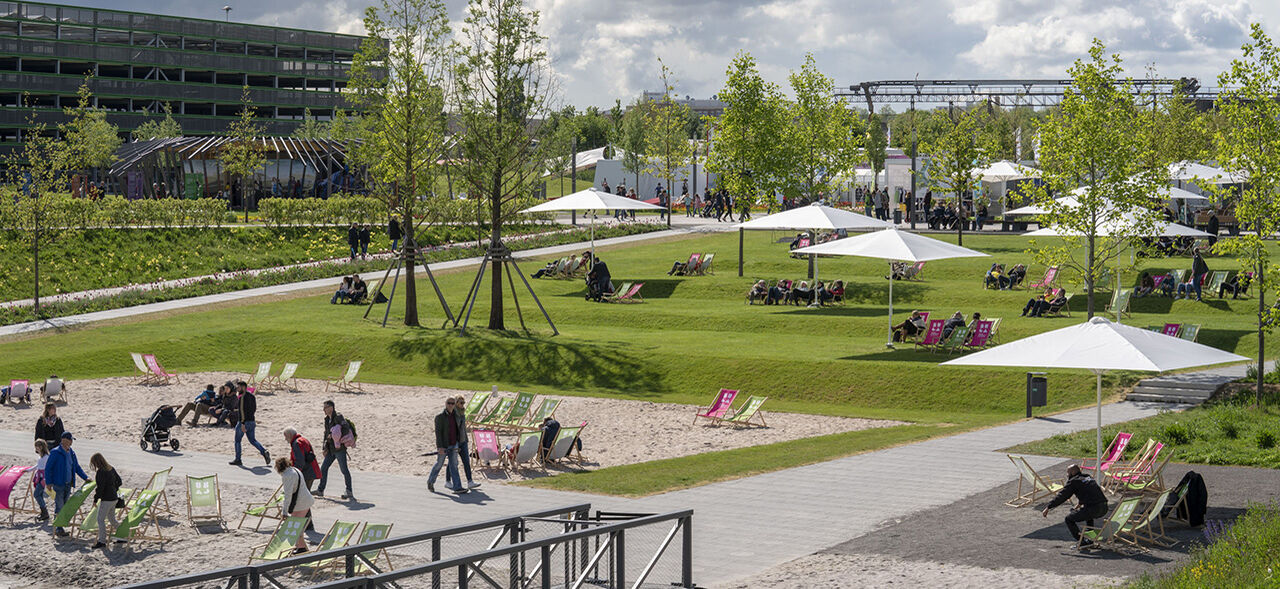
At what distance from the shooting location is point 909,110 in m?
151

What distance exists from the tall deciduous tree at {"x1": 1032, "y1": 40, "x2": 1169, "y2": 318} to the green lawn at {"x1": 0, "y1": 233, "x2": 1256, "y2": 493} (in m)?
2.95

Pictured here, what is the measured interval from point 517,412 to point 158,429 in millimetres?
6288

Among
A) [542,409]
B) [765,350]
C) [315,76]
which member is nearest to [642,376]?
[765,350]

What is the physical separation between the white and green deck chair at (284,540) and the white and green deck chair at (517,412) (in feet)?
27.6

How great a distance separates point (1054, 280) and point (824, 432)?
1618 centimetres

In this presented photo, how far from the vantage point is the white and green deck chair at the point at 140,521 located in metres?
15.2

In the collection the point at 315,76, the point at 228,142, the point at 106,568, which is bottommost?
the point at 106,568

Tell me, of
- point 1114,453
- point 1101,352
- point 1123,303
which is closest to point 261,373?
point 1114,453

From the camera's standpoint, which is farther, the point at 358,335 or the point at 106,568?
the point at 358,335

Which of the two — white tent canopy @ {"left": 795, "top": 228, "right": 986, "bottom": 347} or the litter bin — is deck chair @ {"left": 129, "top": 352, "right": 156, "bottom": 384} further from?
the litter bin

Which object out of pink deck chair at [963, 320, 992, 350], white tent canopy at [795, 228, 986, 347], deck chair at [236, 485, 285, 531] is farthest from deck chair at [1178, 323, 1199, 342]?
deck chair at [236, 485, 285, 531]

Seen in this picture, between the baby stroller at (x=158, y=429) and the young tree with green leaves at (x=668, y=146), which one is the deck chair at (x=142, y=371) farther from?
the young tree with green leaves at (x=668, y=146)

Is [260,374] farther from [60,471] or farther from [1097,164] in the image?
[1097,164]

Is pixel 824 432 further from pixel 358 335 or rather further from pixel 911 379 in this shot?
pixel 358 335
